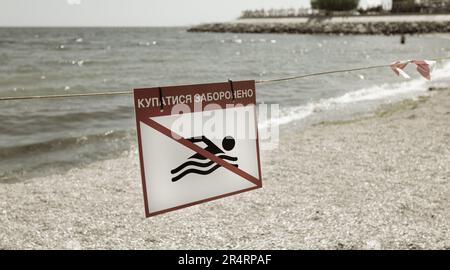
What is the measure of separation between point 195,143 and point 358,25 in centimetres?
8187

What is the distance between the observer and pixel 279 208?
5.75m

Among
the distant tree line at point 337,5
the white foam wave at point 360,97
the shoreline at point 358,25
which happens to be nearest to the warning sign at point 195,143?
the white foam wave at point 360,97

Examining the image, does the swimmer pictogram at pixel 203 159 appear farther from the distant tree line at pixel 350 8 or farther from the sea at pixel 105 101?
the distant tree line at pixel 350 8

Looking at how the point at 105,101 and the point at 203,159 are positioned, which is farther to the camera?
the point at 105,101

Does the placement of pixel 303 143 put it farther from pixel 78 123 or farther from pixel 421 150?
pixel 78 123

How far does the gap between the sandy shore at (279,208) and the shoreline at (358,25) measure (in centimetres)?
6559

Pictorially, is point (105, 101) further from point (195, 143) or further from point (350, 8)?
point (350, 8)

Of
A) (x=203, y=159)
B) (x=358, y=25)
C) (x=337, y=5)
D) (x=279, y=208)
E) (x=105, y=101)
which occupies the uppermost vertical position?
(x=337, y=5)

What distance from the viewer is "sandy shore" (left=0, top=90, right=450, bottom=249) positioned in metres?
4.89

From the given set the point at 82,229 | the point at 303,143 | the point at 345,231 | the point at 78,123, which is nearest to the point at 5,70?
the point at 78,123

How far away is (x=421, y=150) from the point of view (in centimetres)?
821

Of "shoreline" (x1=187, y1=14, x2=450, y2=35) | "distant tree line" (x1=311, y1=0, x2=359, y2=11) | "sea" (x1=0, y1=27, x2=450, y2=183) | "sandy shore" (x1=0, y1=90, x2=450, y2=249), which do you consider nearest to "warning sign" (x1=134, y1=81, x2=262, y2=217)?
"sandy shore" (x1=0, y1=90, x2=450, y2=249)

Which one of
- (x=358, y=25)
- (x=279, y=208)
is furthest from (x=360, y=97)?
(x=358, y=25)

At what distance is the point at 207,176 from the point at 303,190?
3769mm
